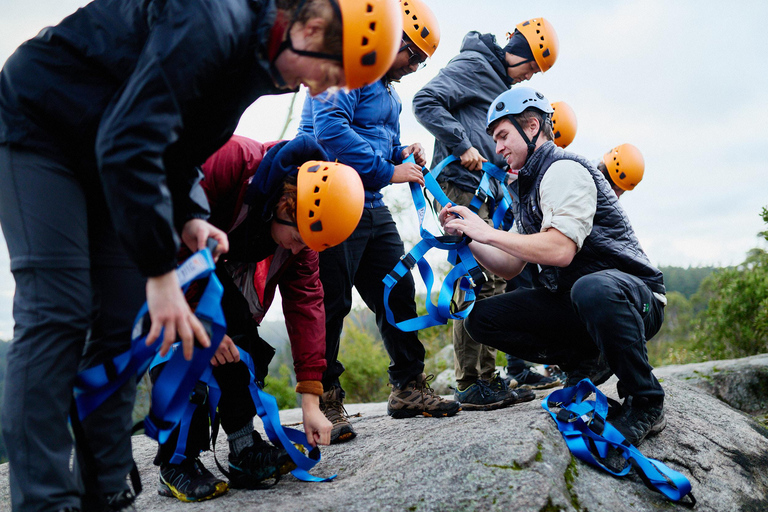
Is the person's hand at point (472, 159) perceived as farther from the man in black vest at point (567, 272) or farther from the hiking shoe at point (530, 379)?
the hiking shoe at point (530, 379)

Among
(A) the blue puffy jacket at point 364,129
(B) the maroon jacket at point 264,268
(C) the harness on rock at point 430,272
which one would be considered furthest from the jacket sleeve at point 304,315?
(A) the blue puffy jacket at point 364,129

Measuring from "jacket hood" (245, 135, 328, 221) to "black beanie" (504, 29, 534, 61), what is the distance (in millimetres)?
2684

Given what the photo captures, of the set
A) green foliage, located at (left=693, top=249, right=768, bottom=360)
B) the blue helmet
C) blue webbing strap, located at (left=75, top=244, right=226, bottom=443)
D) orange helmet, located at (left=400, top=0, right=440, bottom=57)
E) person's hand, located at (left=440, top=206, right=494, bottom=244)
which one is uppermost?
orange helmet, located at (left=400, top=0, right=440, bottom=57)

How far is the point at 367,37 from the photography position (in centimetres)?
174

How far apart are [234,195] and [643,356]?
2.33 metres

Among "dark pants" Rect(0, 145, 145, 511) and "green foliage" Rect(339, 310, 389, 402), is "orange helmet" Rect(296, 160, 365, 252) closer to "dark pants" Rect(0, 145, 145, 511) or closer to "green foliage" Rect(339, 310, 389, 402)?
"dark pants" Rect(0, 145, 145, 511)

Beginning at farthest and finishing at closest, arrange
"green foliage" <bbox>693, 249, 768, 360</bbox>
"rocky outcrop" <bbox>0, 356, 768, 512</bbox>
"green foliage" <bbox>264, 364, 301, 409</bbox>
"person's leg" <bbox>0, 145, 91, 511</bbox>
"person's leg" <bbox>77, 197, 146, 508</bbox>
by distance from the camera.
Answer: "green foliage" <bbox>264, 364, 301, 409</bbox>, "green foliage" <bbox>693, 249, 768, 360</bbox>, "rocky outcrop" <bbox>0, 356, 768, 512</bbox>, "person's leg" <bbox>77, 197, 146, 508</bbox>, "person's leg" <bbox>0, 145, 91, 511</bbox>

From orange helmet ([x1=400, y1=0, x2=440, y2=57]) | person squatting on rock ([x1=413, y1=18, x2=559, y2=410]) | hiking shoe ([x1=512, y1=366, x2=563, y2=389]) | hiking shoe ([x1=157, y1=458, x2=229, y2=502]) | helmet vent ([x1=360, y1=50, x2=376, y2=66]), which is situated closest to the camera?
helmet vent ([x1=360, y1=50, x2=376, y2=66])

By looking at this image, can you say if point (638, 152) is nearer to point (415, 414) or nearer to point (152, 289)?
point (415, 414)

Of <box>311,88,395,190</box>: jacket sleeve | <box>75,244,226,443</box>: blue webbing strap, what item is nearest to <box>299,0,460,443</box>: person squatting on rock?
<box>311,88,395,190</box>: jacket sleeve

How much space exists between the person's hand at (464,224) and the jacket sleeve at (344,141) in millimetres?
471

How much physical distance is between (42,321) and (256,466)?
55.4 inches

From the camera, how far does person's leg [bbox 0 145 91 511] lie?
5.41ft

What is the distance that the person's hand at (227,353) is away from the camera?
2.63 meters
